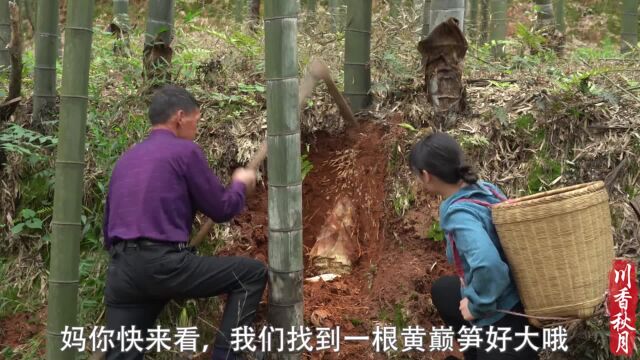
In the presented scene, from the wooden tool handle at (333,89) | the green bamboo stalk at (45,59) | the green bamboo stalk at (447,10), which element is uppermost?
the green bamboo stalk at (447,10)

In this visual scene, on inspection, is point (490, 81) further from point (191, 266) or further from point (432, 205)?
point (191, 266)

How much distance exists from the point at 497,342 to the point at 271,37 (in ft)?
5.89

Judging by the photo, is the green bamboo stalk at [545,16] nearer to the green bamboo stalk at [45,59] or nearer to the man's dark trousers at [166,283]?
the green bamboo stalk at [45,59]

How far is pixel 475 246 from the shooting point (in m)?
3.02

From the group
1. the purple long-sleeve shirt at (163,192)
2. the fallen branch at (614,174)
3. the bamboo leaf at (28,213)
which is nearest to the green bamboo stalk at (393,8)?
the fallen branch at (614,174)

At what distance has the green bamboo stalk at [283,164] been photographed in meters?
3.76

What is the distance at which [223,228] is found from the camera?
4.82 m

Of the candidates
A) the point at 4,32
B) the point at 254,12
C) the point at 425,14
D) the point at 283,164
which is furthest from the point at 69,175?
the point at 254,12

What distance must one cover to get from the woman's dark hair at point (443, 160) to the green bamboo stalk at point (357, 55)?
214cm

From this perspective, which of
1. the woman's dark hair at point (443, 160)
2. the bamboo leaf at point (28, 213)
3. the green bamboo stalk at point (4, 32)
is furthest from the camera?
the green bamboo stalk at point (4, 32)

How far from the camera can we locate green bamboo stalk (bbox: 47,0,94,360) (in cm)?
385

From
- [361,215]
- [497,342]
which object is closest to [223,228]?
[361,215]

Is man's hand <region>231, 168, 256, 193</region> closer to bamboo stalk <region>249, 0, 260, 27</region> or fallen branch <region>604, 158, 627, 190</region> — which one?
fallen branch <region>604, 158, 627, 190</region>

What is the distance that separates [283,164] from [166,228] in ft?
2.19
